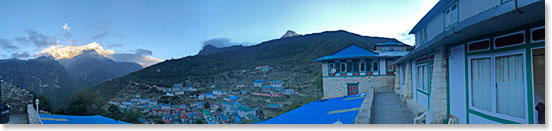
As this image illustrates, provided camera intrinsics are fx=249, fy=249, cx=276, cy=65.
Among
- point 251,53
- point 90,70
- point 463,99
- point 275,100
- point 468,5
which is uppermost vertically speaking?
point 468,5

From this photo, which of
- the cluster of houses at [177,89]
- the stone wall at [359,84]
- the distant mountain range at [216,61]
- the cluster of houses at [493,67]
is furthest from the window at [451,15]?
the cluster of houses at [177,89]

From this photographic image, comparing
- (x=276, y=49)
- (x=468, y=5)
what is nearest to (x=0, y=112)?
(x=276, y=49)

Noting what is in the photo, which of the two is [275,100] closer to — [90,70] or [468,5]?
[90,70]

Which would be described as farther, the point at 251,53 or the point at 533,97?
the point at 251,53

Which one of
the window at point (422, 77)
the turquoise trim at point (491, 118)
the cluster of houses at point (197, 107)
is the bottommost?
the cluster of houses at point (197, 107)

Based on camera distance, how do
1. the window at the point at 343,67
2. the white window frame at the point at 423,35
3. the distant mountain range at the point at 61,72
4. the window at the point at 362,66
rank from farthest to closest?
the window at the point at 343,67 < the window at the point at 362,66 < the white window frame at the point at 423,35 < the distant mountain range at the point at 61,72

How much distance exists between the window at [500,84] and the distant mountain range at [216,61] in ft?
6.07

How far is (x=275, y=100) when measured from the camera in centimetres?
507

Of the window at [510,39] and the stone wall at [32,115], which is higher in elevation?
the window at [510,39]

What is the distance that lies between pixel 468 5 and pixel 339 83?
13.3 feet

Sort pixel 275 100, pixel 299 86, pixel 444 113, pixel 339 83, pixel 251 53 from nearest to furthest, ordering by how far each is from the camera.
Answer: pixel 444 113, pixel 251 53, pixel 275 100, pixel 299 86, pixel 339 83

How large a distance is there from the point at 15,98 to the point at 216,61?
2.59 meters

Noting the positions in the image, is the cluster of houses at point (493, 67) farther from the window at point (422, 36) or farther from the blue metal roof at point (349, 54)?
the window at point (422, 36)

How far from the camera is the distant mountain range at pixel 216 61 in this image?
3.87 meters
